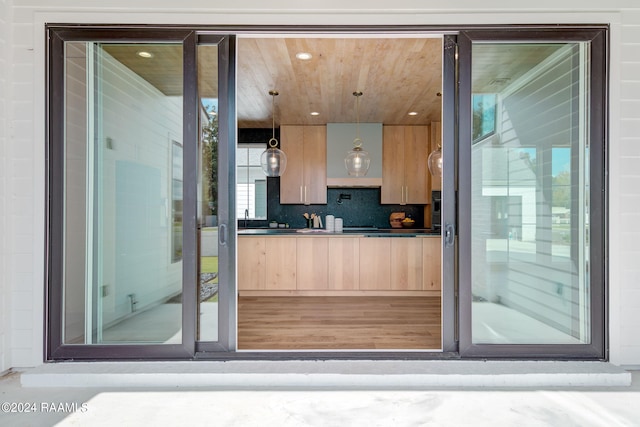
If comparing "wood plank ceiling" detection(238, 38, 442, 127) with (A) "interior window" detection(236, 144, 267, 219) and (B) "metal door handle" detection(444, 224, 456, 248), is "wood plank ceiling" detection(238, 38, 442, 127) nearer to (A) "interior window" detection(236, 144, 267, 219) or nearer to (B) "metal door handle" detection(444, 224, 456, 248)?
(A) "interior window" detection(236, 144, 267, 219)

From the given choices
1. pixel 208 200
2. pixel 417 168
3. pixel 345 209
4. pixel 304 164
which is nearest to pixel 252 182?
pixel 304 164

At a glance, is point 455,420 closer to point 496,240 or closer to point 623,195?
point 496,240

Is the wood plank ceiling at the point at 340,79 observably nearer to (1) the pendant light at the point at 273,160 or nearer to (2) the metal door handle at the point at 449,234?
(1) the pendant light at the point at 273,160

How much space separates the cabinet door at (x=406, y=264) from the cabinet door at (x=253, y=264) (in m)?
1.70

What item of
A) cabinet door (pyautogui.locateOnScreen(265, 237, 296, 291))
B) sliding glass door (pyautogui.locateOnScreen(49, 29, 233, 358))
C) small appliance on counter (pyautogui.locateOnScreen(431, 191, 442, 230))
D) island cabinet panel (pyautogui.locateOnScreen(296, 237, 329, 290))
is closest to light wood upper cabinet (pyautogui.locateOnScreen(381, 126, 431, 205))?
small appliance on counter (pyautogui.locateOnScreen(431, 191, 442, 230))

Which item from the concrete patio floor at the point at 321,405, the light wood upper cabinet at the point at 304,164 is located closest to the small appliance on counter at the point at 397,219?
the light wood upper cabinet at the point at 304,164

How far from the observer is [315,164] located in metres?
6.30

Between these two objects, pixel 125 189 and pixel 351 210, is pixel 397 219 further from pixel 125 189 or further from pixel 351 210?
pixel 125 189

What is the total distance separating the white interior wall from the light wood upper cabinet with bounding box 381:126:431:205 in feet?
12.0

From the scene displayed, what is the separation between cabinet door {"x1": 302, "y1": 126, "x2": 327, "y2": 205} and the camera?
20.7 ft

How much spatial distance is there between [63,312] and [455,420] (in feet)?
8.37

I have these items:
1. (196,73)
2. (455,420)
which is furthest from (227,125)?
(455,420)

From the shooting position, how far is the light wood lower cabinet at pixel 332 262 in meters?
4.94

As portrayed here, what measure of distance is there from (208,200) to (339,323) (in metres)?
1.89
